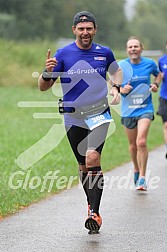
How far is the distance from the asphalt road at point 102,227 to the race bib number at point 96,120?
110 cm

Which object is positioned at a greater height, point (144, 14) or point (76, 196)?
point (144, 14)

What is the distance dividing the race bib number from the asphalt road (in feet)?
3.59

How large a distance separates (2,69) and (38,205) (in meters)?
32.1

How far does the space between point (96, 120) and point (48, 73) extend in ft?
2.33

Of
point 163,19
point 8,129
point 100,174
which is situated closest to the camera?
point 100,174

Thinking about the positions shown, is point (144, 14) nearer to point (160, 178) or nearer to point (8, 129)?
point (8, 129)

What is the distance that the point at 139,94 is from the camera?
11.3 meters

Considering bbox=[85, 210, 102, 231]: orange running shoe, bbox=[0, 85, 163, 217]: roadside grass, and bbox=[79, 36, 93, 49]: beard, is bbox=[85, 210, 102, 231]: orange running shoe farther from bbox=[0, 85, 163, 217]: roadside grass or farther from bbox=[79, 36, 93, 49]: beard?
bbox=[79, 36, 93, 49]: beard

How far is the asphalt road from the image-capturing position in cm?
721

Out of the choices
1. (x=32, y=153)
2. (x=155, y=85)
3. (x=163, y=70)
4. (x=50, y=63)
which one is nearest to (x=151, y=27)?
(x=163, y=70)

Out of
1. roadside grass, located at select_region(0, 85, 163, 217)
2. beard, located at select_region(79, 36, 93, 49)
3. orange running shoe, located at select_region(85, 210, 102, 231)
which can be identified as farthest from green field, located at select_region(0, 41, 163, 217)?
beard, located at select_region(79, 36, 93, 49)

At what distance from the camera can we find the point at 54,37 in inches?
3046

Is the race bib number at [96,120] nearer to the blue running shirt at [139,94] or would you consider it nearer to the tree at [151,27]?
the blue running shirt at [139,94]

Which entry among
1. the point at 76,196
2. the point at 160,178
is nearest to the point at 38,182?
the point at 76,196
